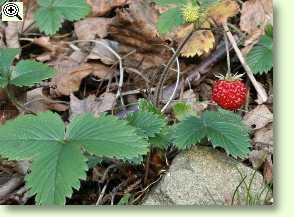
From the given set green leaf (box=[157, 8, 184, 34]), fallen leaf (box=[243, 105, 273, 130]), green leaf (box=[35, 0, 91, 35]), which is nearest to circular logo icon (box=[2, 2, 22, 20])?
green leaf (box=[35, 0, 91, 35])

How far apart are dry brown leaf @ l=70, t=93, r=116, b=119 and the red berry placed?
0.25 meters

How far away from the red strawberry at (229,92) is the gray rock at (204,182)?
10 centimetres

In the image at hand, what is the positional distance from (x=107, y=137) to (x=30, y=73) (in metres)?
0.26

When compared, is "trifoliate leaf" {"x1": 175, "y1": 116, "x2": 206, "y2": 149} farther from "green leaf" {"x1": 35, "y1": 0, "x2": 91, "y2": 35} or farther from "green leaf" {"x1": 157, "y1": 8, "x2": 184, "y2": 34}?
"green leaf" {"x1": 35, "y1": 0, "x2": 91, "y2": 35}

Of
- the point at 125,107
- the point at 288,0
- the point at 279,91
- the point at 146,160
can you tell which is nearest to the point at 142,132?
the point at 146,160

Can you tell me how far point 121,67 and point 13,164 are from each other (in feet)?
1.07

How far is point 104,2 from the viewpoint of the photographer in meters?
1.50

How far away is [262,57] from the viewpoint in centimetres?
135

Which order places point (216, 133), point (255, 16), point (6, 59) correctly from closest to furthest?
point (216, 133) < point (6, 59) < point (255, 16)

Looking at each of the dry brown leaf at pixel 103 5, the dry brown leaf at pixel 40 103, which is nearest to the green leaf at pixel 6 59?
the dry brown leaf at pixel 40 103

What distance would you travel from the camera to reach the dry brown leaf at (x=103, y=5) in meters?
1.48

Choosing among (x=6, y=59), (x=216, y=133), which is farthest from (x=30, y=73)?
(x=216, y=133)

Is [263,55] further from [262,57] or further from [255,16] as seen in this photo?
[255,16]

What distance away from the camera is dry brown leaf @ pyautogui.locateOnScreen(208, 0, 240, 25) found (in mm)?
1402
